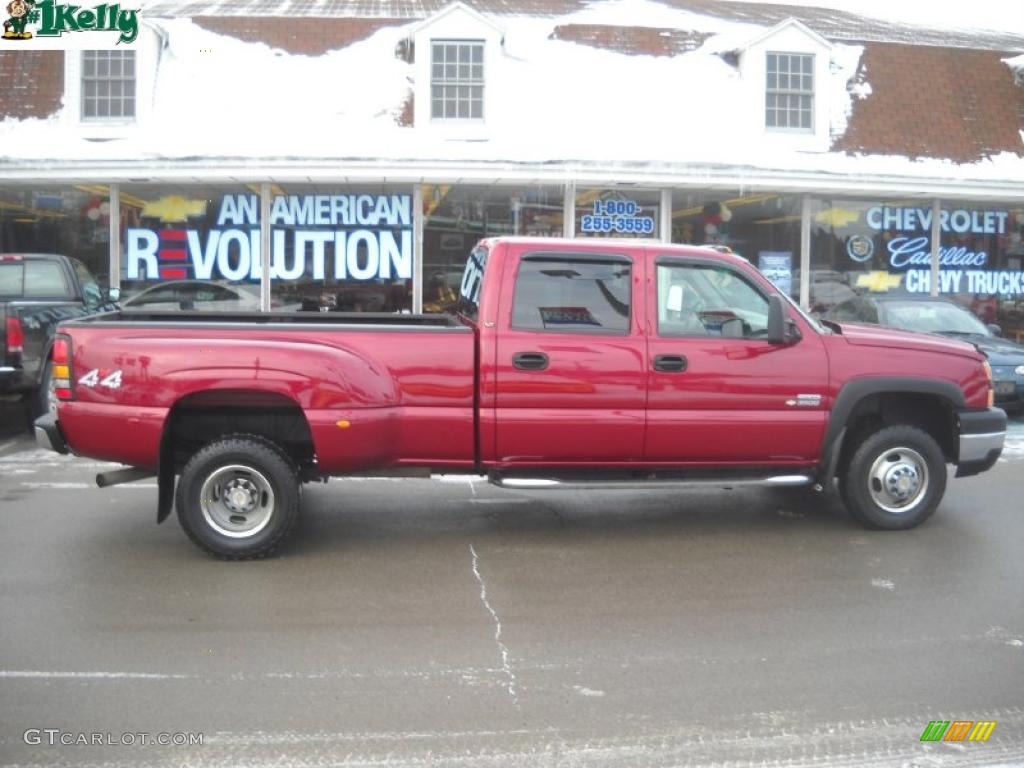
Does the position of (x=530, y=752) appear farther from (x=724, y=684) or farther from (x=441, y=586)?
(x=441, y=586)

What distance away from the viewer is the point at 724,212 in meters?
17.3

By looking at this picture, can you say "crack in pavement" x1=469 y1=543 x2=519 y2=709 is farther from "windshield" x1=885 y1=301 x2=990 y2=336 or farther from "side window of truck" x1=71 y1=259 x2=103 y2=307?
"windshield" x1=885 y1=301 x2=990 y2=336

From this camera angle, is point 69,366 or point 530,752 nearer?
point 530,752

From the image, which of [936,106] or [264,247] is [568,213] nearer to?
[264,247]

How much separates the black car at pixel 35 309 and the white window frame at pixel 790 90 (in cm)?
1037

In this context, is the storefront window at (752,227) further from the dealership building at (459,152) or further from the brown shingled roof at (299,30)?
the brown shingled roof at (299,30)

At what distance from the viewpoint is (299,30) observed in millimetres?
17078

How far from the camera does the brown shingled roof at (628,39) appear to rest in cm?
1742

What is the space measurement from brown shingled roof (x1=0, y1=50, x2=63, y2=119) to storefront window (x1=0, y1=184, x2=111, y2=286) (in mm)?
1236

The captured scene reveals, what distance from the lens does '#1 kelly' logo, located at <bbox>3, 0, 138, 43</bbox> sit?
55.1ft

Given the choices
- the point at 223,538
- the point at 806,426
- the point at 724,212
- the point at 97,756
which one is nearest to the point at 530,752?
the point at 97,756

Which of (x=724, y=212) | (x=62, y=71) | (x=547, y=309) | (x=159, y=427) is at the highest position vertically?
(x=62, y=71)

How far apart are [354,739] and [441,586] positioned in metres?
2.04

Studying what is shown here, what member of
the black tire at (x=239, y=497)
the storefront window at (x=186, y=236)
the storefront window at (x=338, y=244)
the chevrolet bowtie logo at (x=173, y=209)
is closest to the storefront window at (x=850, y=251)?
the storefront window at (x=338, y=244)
